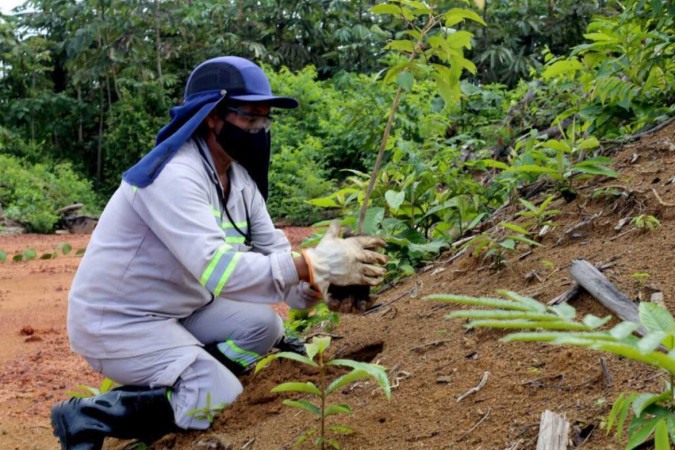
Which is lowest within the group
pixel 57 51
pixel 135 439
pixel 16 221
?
pixel 16 221

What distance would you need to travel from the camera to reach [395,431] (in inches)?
84.5

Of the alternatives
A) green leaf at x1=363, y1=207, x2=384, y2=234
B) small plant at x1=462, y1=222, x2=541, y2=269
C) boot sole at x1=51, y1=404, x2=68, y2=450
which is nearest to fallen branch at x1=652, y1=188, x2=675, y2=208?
small plant at x1=462, y1=222, x2=541, y2=269

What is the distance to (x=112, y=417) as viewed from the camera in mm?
2861

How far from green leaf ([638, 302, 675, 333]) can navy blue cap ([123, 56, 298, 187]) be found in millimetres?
1870

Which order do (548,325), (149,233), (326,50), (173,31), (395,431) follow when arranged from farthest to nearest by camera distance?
(326,50) → (173,31) → (149,233) → (395,431) → (548,325)

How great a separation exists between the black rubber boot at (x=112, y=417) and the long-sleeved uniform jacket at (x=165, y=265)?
6.7 inches

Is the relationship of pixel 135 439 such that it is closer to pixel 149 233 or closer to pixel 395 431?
pixel 149 233

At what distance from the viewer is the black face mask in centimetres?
300

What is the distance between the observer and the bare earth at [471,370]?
1984 mm

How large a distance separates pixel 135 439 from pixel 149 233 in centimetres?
79

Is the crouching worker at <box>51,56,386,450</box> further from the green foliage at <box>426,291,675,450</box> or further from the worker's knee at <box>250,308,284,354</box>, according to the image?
the green foliage at <box>426,291,675,450</box>

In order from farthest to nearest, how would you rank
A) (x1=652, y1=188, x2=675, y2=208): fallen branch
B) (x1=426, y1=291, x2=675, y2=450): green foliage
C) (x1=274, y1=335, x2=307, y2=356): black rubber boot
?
(x1=274, y1=335, x2=307, y2=356): black rubber boot, (x1=652, y1=188, x2=675, y2=208): fallen branch, (x1=426, y1=291, x2=675, y2=450): green foliage

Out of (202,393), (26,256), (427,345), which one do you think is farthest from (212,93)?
(26,256)

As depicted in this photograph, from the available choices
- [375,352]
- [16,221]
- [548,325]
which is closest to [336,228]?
[375,352]
